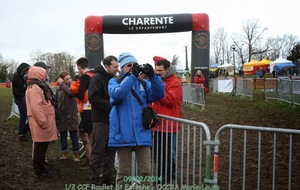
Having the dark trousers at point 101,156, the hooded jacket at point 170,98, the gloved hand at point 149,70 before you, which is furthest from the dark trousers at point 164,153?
the gloved hand at point 149,70

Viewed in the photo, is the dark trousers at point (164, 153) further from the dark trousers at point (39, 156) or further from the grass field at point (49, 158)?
the dark trousers at point (39, 156)

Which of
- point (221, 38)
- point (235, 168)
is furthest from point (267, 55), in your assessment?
point (235, 168)

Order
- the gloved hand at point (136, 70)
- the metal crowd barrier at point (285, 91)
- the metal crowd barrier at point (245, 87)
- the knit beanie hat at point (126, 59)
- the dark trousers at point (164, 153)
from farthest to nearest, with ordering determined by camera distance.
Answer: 1. the metal crowd barrier at point (245, 87)
2. the metal crowd barrier at point (285, 91)
3. the dark trousers at point (164, 153)
4. the knit beanie hat at point (126, 59)
5. the gloved hand at point (136, 70)

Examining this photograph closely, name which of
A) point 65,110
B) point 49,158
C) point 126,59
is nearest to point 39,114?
point 65,110

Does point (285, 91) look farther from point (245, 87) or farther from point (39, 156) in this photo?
point (39, 156)

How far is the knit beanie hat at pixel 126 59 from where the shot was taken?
12.3ft

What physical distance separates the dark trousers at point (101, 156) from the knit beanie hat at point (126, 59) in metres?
1.15

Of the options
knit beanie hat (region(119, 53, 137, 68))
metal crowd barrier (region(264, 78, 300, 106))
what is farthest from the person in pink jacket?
metal crowd barrier (region(264, 78, 300, 106))

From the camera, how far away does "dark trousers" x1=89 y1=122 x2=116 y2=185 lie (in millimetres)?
4602

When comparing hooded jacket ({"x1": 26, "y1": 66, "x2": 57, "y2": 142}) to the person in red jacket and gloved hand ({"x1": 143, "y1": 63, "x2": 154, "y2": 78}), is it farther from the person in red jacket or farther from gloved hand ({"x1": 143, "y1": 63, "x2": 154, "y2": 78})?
gloved hand ({"x1": 143, "y1": 63, "x2": 154, "y2": 78})

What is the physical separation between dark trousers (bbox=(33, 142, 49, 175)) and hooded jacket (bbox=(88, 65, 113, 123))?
1.18m

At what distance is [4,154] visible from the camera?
22.8 ft

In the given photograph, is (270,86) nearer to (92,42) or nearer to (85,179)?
(92,42)

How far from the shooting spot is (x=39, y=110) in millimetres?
5027
